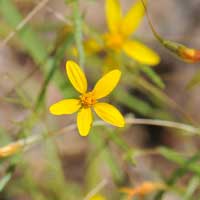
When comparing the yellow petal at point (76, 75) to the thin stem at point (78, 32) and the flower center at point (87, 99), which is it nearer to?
the flower center at point (87, 99)

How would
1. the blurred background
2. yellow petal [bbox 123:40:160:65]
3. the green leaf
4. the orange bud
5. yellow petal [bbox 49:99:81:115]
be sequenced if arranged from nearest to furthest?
yellow petal [bbox 49:99:81:115] < the orange bud < yellow petal [bbox 123:40:160:65] < the blurred background < the green leaf

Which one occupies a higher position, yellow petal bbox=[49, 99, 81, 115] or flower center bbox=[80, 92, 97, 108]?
yellow petal bbox=[49, 99, 81, 115]

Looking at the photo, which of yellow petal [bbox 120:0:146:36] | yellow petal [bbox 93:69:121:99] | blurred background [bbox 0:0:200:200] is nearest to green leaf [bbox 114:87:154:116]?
blurred background [bbox 0:0:200:200]

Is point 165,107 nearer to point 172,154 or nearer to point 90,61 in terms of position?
point 90,61

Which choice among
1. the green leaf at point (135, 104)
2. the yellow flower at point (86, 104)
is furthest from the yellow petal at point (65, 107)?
the green leaf at point (135, 104)

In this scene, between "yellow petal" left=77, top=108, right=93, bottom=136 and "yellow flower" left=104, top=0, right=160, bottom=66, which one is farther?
"yellow flower" left=104, top=0, right=160, bottom=66

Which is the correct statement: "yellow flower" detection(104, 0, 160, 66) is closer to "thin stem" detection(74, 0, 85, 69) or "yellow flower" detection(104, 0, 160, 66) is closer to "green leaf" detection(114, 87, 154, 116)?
"thin stem" detection(74, 0, 85, 69)
